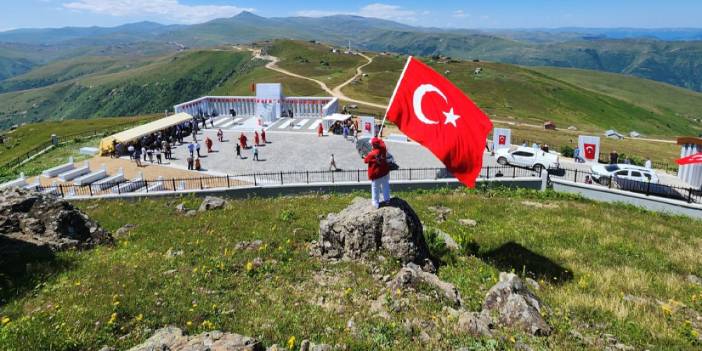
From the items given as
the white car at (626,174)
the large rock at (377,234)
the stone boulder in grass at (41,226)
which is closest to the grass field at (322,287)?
the large rock at (377,234)

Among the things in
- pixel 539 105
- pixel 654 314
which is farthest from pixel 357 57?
pixel 654 314

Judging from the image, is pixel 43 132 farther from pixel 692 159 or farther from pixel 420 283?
pixel 692 159

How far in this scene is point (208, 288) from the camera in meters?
9.55

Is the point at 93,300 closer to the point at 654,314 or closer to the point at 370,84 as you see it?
the point at 654,314

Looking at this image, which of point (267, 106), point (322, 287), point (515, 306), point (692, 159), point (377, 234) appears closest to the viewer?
point (515, 306)

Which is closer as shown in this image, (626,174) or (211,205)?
(211,205)

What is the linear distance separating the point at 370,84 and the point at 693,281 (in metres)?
100

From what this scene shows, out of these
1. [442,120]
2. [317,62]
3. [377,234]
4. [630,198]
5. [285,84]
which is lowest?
[630,198]

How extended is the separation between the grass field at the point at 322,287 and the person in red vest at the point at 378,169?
73.6 inches

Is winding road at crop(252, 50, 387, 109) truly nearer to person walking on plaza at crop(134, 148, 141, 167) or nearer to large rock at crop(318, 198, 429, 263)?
person walking on plaza at crop(134, 148, 141, 167)

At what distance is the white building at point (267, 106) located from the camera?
4612 cm

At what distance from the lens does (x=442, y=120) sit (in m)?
10.5

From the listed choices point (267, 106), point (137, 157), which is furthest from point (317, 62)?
point (137, 157)

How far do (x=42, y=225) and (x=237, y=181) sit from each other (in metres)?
14.1
